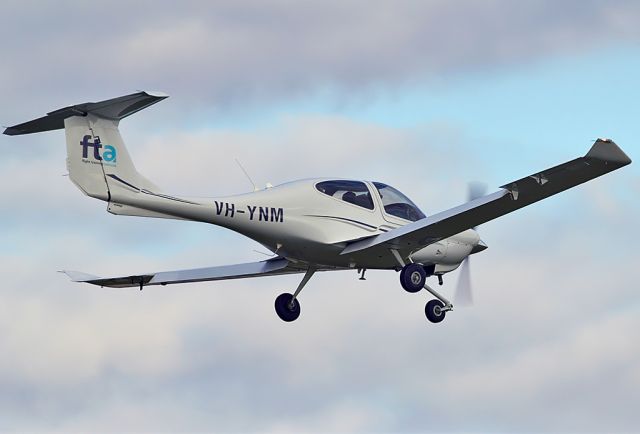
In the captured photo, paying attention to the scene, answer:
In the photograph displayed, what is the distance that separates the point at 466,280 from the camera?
39.7m

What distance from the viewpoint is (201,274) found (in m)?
40.7

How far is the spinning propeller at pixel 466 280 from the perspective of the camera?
3912cm

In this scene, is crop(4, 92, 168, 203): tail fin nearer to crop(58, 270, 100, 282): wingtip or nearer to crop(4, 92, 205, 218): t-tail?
crop(4, 92, 205, 218): t-tail

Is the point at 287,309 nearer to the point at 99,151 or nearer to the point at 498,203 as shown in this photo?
the point at 498,203

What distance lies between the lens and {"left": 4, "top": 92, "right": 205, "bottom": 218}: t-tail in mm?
34375

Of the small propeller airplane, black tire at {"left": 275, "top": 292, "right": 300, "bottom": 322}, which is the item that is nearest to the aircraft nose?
the small propeller airplane

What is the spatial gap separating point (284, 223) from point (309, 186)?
1215 mm

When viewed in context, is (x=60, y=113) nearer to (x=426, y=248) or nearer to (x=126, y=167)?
(x=126, y=167)

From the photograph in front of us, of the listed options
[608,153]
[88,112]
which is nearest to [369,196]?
[608,153]

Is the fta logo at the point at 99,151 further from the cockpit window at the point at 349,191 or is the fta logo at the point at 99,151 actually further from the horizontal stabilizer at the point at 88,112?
the cockpit window at the point at 349,191

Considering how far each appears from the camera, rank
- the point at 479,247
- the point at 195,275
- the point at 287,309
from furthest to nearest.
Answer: the point at 195,275 → the point at 479,247 → the point at 287,309

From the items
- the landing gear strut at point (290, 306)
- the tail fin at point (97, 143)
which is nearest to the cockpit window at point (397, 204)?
the landing gear strut at point (290, 306)

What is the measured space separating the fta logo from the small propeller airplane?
0.02m

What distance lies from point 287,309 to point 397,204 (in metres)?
3.56
